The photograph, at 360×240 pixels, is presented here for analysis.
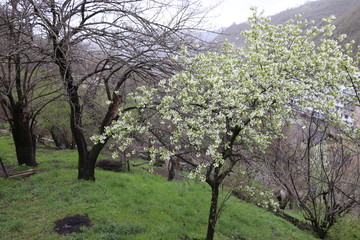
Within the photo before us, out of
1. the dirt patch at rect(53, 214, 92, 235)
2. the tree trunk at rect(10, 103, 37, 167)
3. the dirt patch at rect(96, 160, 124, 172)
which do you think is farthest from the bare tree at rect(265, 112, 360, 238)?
the tree trunk at rect(10, 103, 37, 167)

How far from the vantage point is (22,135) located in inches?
391

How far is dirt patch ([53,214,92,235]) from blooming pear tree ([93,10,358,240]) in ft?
7.52

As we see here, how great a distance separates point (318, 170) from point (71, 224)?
8.09 meters

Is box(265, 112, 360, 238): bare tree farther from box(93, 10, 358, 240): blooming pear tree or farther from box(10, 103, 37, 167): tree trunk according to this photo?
box(10, 103, 37, 167): tree trunk

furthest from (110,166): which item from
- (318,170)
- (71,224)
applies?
(318,170)

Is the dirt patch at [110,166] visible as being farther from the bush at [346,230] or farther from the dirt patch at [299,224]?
the bush at [346,230]

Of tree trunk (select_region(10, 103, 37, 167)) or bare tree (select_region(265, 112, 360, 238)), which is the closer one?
bare tree (select_region(265, 112, 360, 238))

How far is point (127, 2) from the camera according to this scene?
5.76m

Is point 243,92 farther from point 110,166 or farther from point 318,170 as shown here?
point 110,166

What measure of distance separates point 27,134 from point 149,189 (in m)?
5.40

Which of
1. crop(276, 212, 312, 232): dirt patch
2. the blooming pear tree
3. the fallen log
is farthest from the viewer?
crop(276, 212, 312, 232): dirt patch

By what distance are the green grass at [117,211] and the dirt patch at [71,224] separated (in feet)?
0.46

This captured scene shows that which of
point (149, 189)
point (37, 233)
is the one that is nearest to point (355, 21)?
point (149, 189)

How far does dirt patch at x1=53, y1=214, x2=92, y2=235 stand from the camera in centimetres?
567
